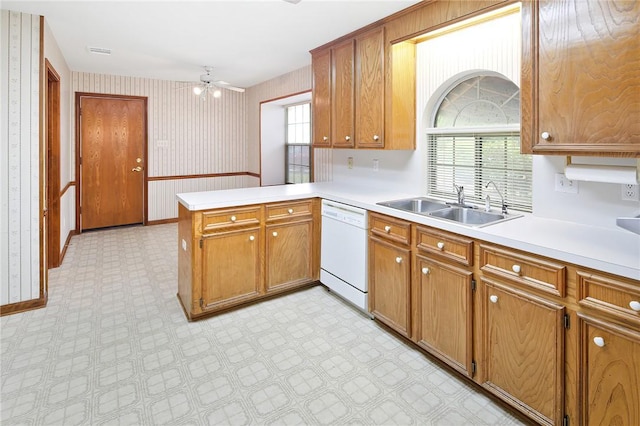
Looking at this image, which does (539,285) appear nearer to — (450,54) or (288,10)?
(450,54)

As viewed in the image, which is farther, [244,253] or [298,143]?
[298,143]

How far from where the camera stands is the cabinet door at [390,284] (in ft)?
8.23

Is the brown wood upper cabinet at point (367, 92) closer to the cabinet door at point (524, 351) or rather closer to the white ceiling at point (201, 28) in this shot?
the white ceiling at point (201, 28)

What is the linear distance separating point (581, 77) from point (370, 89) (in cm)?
167

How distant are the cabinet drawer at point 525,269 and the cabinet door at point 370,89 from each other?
4.80 feet

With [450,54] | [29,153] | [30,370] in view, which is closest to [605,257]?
[450,54]

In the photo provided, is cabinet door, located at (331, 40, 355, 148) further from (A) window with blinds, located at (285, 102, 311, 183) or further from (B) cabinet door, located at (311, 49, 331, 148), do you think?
(A) window with blinds, located at (285, 102, 311, 183)

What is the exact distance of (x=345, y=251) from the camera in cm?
311

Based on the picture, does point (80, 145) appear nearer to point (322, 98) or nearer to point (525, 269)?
point (322, 98)

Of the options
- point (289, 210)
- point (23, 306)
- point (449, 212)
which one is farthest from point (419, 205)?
point (23, 306)

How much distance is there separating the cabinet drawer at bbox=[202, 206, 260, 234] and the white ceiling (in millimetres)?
1595

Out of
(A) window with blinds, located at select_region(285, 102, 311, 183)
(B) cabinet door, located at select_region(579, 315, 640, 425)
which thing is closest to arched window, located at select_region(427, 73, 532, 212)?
(B) cabinet door, located at select_region(579, 315, 640, 425)

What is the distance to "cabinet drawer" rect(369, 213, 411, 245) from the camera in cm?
247

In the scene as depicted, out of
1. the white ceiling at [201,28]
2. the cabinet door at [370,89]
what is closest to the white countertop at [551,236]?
the cabinet door at [370,89]
